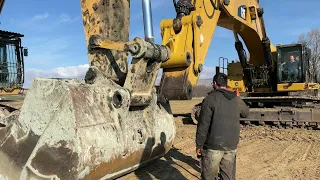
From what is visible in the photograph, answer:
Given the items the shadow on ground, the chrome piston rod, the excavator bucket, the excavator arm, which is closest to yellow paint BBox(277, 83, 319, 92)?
the excavator arm

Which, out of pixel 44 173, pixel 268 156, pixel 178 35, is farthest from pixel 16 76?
pixel 44 173

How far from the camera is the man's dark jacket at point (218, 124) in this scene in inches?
144

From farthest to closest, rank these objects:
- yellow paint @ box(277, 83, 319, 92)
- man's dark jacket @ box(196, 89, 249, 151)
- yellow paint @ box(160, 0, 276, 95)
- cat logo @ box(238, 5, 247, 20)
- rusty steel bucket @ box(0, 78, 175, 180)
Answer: yellow paint @ box(277, 83, 319, 92) < cat logo @ box(238, 5, 247, 20) < yellow paint @ box(160, 0, 276, 95) < man's dark jacket @ box(196, 89, 249, 151) < rusty steel bucket @ box(0, 78, 175, 180)

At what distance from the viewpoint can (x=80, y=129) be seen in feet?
10.4

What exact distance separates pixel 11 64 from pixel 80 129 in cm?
995

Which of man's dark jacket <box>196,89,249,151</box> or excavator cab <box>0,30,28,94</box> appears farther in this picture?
excavator cab <box>0,30,28,94</box>

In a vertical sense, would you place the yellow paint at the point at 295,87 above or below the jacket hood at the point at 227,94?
below

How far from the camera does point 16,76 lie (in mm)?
12023

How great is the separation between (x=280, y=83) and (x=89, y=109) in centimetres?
839

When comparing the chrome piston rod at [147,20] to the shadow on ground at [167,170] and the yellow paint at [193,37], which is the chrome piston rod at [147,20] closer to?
the yellow paint at [193,37]

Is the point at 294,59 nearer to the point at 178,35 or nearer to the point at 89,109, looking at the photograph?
the point at 178,35

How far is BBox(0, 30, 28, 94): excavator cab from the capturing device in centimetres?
1159

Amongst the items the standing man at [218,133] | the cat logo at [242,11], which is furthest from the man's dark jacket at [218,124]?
the cat logo at [242,11]

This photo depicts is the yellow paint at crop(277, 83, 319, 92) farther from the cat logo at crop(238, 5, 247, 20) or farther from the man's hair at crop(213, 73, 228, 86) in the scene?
the man's hair at crop(213, 73, 228, 86)
